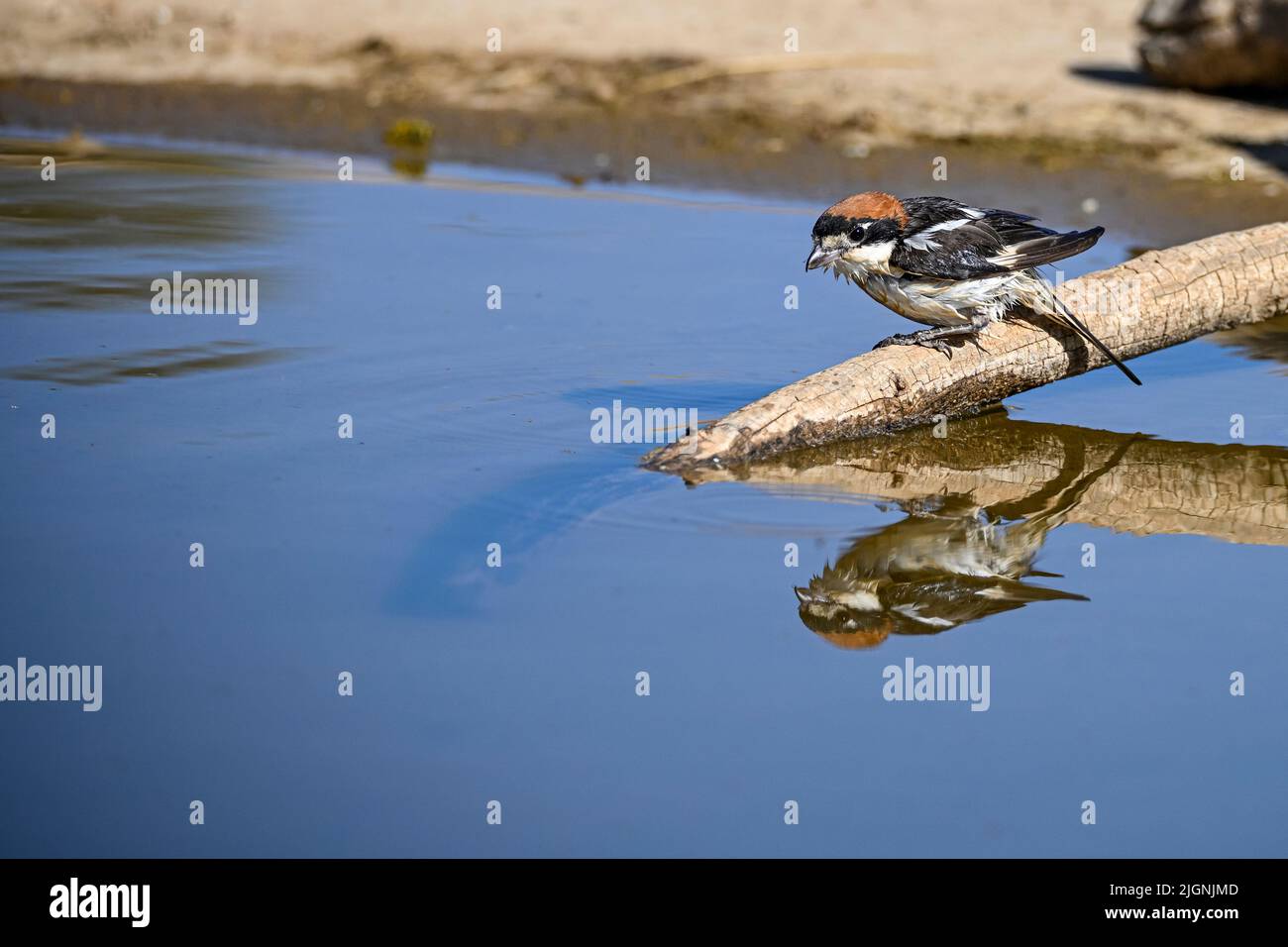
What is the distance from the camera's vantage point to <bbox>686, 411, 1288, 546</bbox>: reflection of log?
682 centimetres

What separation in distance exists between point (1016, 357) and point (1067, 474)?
59cm

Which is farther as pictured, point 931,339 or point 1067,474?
point 1067,474

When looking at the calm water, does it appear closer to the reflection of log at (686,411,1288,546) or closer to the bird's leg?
the reflection of log at (686,411,1288,546)

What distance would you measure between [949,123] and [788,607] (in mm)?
8119

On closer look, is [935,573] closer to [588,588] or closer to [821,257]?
[588,588]

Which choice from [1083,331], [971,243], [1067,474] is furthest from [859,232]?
[1067,474]

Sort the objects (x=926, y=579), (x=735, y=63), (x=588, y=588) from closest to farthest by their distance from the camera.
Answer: (x=588, y=588), (x=926, y=579), (x=735, y=63)

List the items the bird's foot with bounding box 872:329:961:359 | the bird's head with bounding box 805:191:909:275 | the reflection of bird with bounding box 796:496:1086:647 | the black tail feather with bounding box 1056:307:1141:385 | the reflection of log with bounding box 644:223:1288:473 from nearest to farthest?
1. the reflection of bird with bounding box 796:496:1086:647
2. the reflection of log with bounding box 644:223:1288:473
3. the bird's head with bounding box 805:191:909:275
4. the bird's foot with bounding box 872:329:961:359
5. the black tail feather with bounding box 1056:307:1141:385

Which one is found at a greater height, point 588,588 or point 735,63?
point 735,63

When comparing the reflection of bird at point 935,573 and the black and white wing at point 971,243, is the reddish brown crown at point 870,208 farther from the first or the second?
the reflection of bird at point 935,573

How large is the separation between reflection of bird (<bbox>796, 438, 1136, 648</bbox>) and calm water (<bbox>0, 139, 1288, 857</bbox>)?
0.07 ft

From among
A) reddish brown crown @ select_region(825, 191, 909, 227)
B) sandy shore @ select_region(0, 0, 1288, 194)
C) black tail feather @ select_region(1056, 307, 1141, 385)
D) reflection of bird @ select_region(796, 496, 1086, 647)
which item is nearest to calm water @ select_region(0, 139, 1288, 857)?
reflection of bird @ select_region(796, 496, 1086, 647)

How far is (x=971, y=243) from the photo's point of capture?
23.4ft
